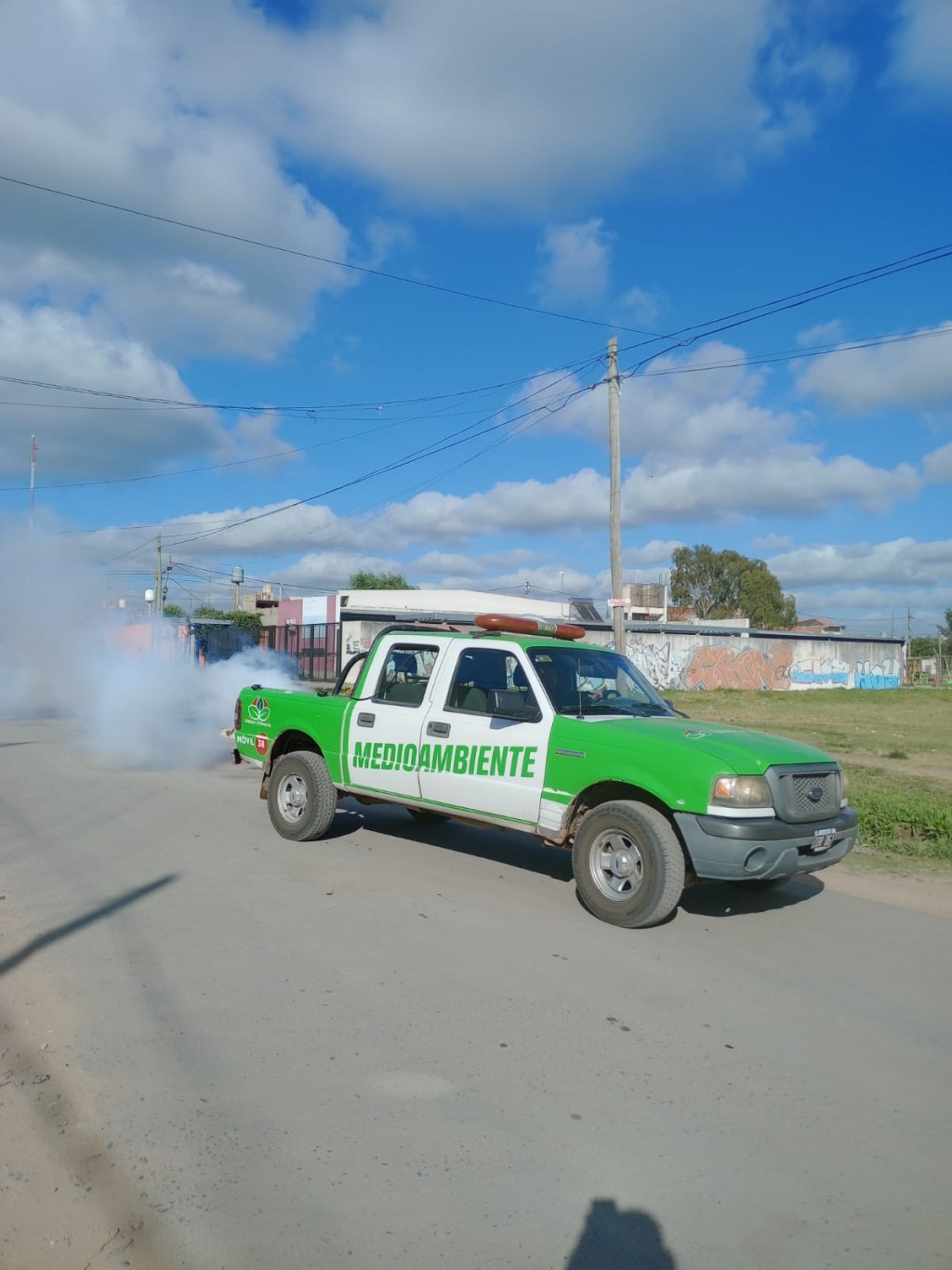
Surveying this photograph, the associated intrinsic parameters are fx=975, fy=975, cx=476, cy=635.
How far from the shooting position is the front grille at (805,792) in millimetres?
6238

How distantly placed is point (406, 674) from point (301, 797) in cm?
164

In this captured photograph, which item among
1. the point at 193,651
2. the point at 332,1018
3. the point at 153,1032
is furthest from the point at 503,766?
the point at 193,651

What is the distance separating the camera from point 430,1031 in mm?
4641

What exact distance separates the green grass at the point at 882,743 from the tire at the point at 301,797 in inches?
203

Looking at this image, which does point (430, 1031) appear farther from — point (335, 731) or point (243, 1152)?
point (335, 731)

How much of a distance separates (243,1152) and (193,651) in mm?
29467

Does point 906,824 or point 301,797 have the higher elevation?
point 301,797

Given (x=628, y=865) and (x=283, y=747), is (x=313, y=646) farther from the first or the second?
(x=628, y=865)

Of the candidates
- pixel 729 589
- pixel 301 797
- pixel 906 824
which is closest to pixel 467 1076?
pixel 301 797

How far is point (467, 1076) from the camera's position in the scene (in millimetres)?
4199

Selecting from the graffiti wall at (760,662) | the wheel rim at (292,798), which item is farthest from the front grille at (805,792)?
the graffiti wall at (760,662)

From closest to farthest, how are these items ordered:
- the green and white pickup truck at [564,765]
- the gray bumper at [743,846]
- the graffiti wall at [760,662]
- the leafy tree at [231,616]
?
the gray bumper at [743,846], the green and white pickup truck at [564,765], the graffiti wall at [760,662], the leafy tree at [231,616]

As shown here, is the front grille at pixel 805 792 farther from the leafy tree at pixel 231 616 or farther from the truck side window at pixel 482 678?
the leafy tree at pixel 231 616

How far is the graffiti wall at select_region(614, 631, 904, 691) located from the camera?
4191cm
